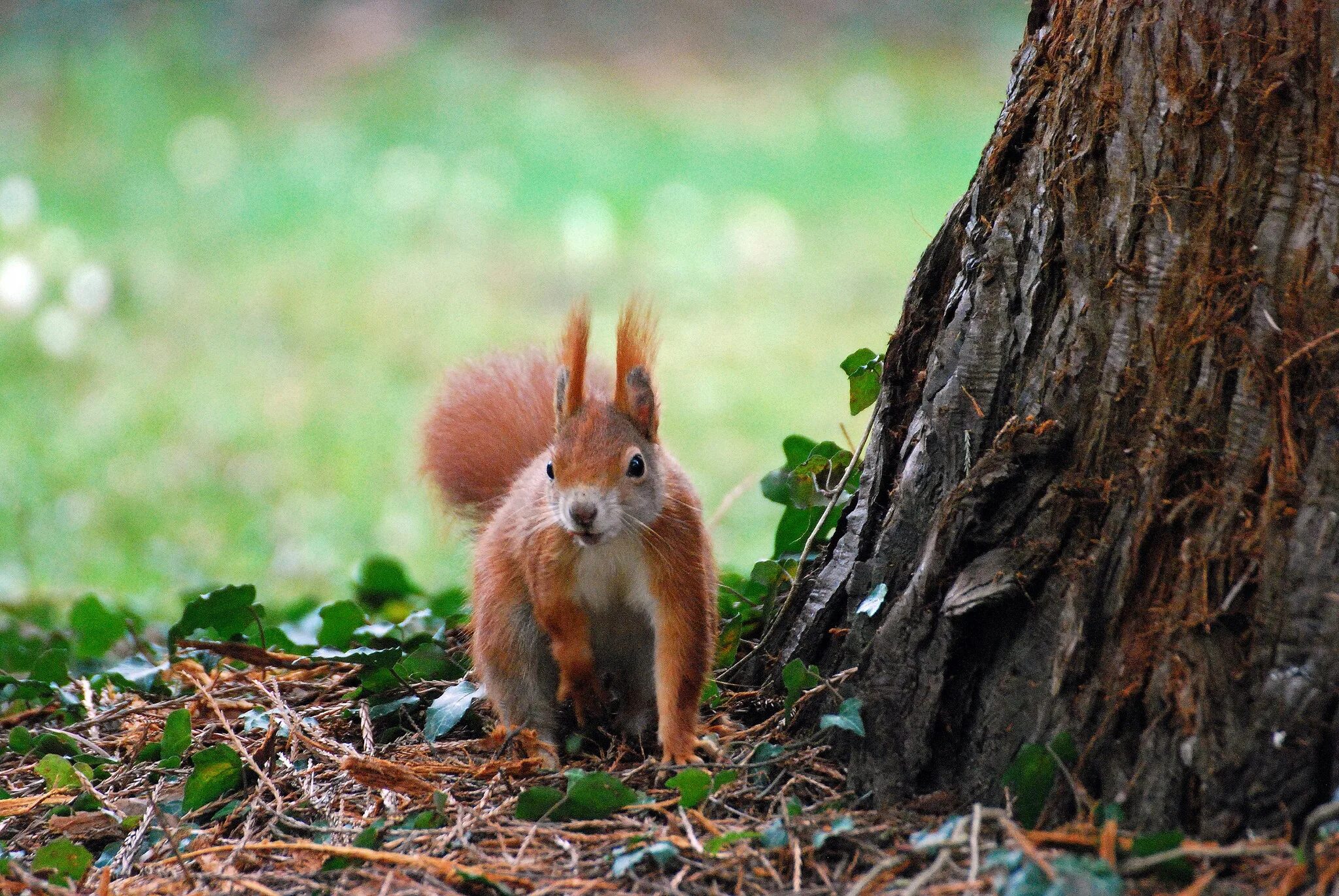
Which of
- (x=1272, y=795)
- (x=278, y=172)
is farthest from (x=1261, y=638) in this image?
(x=278, y=172)

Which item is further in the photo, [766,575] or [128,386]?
[128,386]

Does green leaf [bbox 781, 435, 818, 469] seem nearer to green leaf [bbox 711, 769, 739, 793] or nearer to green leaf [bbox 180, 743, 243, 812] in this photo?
green leaf [bbox 711, 769, 739, 793]

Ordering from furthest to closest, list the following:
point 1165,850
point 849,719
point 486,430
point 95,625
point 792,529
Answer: point 95,625, point 486,430, point 792,529, point 849,719, point 1165,850

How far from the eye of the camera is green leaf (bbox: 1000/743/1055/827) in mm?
1576

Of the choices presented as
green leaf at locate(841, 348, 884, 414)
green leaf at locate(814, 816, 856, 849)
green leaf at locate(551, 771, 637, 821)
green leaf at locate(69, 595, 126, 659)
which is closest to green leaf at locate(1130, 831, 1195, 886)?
green leaf at locate(814, 816, 856, 849)

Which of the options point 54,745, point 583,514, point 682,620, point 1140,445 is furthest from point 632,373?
point 54,745

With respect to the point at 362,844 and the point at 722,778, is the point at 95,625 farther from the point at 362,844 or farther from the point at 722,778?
the point at 722,778

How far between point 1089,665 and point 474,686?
40.7 inches

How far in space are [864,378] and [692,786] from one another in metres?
0.72

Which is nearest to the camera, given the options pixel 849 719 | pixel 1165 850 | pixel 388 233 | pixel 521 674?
pixel 1165 850

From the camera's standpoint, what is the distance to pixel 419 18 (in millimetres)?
9422

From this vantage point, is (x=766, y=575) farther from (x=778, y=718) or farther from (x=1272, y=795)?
(x=1272, y=795)

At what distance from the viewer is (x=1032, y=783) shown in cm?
158

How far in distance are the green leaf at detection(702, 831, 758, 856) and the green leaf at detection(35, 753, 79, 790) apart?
1.03 meters
